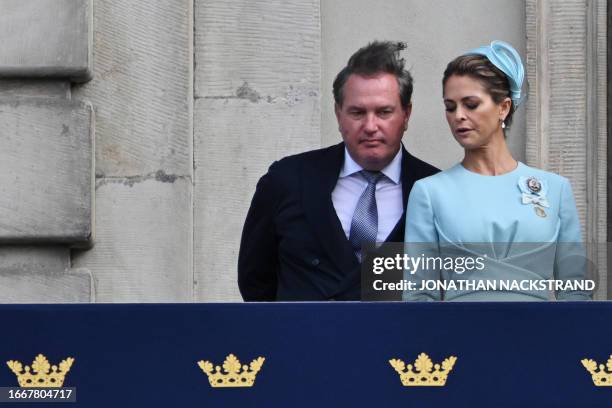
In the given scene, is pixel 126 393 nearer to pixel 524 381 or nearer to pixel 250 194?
pixel 524 381

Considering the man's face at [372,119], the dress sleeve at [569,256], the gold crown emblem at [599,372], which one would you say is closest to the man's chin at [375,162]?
the man's face at [372,119]

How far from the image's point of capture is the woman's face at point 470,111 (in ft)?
17.9

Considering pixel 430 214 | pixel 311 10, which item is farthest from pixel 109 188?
pixel 430 214

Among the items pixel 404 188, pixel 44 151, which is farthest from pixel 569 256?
pixel 44 151

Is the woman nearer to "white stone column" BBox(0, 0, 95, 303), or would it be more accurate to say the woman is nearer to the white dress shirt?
the white dress shirt

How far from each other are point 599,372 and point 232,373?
1.14 meters

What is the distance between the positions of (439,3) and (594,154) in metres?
1.17

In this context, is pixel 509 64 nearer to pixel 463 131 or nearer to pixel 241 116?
pixel 463 131

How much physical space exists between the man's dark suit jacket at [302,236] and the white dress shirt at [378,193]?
23mm

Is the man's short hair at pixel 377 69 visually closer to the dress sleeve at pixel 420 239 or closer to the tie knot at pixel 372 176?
the tie knot at pixel 372 176

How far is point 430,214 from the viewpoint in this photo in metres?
5.36

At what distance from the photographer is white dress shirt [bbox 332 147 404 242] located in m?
5.73

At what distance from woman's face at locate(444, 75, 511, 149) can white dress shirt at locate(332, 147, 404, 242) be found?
0.40 m

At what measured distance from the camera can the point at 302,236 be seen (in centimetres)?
586
